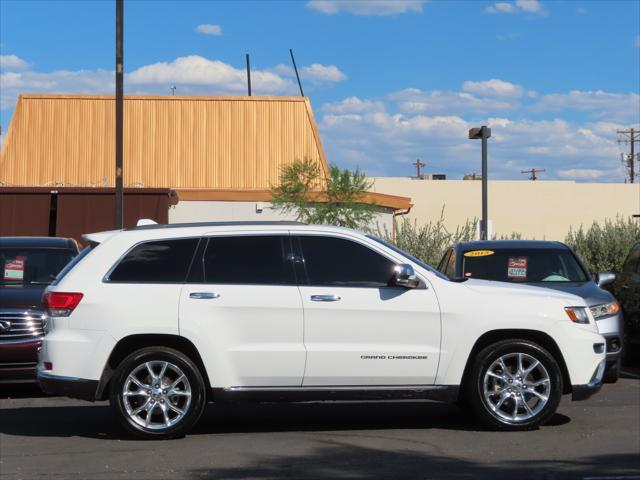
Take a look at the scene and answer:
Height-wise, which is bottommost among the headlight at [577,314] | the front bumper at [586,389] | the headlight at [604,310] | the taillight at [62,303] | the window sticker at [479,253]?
the front bumper at [586,389]

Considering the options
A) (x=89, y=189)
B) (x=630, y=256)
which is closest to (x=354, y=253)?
(x=630, y=256)

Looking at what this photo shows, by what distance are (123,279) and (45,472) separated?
74.1 inches

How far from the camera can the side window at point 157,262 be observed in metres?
8.84

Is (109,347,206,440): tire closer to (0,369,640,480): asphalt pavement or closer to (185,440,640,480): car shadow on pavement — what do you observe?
(0,369,640,480): asphalt pavement

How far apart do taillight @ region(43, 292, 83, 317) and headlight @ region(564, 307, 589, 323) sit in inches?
166

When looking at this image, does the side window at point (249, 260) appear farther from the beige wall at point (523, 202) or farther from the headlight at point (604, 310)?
the beige wall at point (523, 202)

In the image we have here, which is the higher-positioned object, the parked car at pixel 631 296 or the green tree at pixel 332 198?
the green tree at pixel 332 198

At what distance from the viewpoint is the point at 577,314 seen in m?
9.10

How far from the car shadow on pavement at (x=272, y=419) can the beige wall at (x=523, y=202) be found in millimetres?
43846

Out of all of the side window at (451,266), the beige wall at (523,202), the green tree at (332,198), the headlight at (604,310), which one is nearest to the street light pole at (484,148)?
the green tree at (332,198)

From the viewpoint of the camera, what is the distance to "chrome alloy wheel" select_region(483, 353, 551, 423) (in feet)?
29.2

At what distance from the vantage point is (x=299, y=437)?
8.85 metres

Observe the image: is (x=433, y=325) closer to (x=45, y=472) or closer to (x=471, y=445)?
(x=471, y=445)

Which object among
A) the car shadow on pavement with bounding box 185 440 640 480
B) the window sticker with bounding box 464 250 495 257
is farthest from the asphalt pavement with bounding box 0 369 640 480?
the window sticker with bounding box 464 250 495 257
